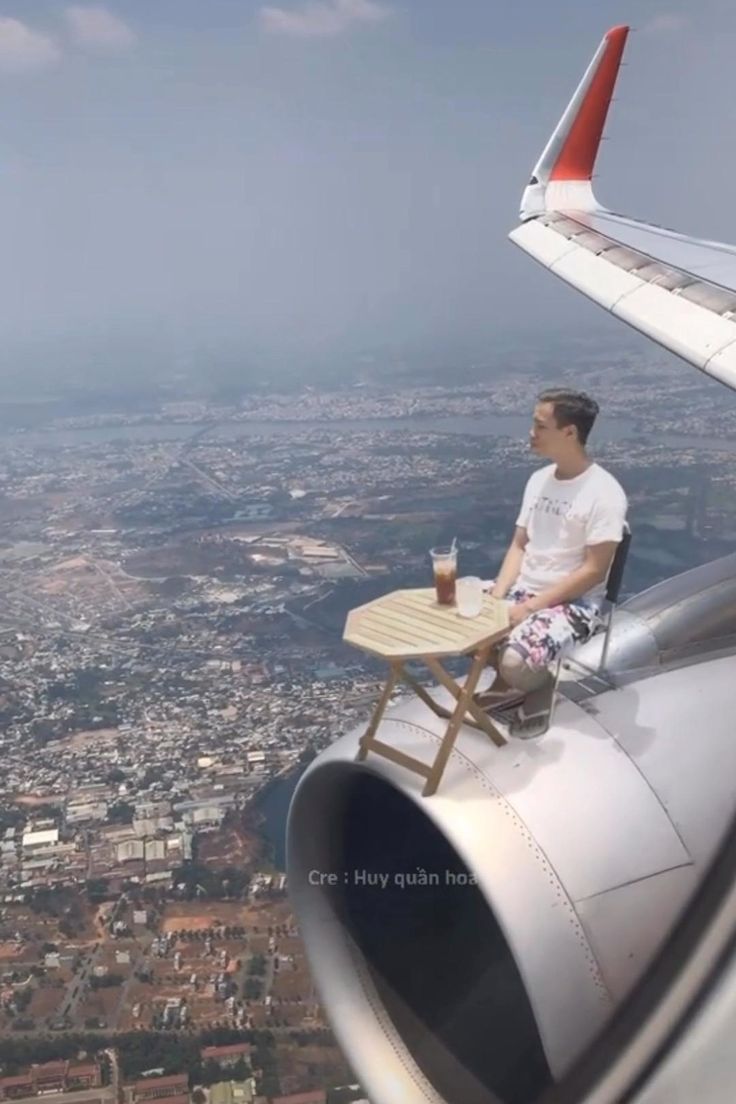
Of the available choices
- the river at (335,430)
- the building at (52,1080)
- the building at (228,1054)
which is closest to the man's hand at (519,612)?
the river at (335,430)

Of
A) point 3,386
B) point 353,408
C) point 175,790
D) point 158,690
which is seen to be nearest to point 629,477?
point 175,790

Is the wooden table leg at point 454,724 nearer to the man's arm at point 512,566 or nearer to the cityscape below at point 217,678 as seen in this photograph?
the man's arm at point 512,566

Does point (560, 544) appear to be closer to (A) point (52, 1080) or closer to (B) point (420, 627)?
(B) point (420, 627)

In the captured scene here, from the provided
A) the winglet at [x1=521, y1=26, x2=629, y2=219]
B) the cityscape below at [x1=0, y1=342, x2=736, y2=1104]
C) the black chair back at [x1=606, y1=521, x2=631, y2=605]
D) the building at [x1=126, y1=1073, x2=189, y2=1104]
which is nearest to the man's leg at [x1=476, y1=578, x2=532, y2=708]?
the black chair back at [x1=606, y1=521, x2=631, y2=605]

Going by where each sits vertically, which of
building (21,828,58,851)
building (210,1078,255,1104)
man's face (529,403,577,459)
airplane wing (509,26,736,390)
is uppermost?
airplane wing (509,26,736,390)

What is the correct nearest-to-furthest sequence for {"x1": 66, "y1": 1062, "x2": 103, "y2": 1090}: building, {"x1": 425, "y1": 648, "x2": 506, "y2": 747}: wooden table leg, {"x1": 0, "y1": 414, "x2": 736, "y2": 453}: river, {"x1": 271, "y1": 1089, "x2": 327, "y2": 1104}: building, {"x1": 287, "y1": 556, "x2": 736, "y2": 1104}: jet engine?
{"x1": 287, "y1": 556, "x2": 736, "y2": 1104}: jet engine → {"x1": 425, "y1": 648, "x2": 506, "y2": 747}: wooden table leg → {"x1": 271, "y1": 1089, "x2": 327, "y2": 1104}: building → {"x1": 66, "y1": 1062, "x2": 103, "y2": 1090}: building → {"x1": 0, "y1": 414, "x2": 736, "y2": 453}: river

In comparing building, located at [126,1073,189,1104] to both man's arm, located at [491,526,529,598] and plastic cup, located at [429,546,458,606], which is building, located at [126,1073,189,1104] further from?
plastic cup, located at [429,546,458,606]
